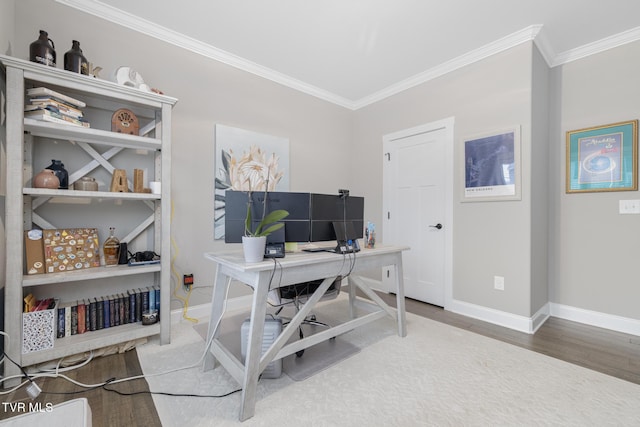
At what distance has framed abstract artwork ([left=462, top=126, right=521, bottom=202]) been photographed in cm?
Answer: 268

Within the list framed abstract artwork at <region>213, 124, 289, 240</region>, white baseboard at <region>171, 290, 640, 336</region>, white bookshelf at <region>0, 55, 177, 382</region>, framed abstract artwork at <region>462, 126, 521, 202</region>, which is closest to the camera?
white bookshelf at <region>0, 55, 177, 382</region>

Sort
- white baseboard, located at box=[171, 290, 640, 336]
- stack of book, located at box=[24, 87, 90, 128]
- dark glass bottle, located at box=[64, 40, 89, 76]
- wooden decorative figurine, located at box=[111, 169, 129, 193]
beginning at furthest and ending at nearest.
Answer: white baseboard, located at box=[171, 290, 640, 336] → wooden decorative figurine, located at box=[111, 169, 129, 193] → dark glass bottle, located at box=[64, 40, 89, 76] → stack of book, located at box=[24, 87, 90, 128]

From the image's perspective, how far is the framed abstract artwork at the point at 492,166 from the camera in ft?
8.79

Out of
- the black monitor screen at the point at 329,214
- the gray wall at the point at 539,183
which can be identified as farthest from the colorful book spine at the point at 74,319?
the gray wall at the point at 539,183

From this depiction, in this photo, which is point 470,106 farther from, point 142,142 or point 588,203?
point 142,142

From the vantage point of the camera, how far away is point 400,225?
3.77m

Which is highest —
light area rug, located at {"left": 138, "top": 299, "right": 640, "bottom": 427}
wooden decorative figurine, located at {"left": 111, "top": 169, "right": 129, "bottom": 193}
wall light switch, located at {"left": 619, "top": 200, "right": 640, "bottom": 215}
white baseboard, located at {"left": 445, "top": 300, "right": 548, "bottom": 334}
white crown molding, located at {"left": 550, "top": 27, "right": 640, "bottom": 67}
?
white crown molding, located at {"left": 550, "top": 27, "right": 640, "bottom": 67}

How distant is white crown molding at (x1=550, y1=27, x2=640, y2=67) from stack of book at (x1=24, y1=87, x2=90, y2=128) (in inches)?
177

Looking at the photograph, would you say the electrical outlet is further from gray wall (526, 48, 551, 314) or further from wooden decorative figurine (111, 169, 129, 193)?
gray wall (526, 48, 551, 314)

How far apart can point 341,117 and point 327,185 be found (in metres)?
1.12

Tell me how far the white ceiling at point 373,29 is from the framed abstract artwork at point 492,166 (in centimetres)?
90

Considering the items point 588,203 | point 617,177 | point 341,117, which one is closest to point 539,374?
point 588,203

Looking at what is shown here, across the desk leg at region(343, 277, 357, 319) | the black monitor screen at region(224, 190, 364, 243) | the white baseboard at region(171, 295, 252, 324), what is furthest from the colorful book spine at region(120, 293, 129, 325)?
the desk leg at region(343, 277, 357, 319)

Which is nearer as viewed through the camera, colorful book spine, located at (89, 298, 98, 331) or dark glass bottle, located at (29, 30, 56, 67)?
dark glass bottle, located at (29, 30, 56, 67)
